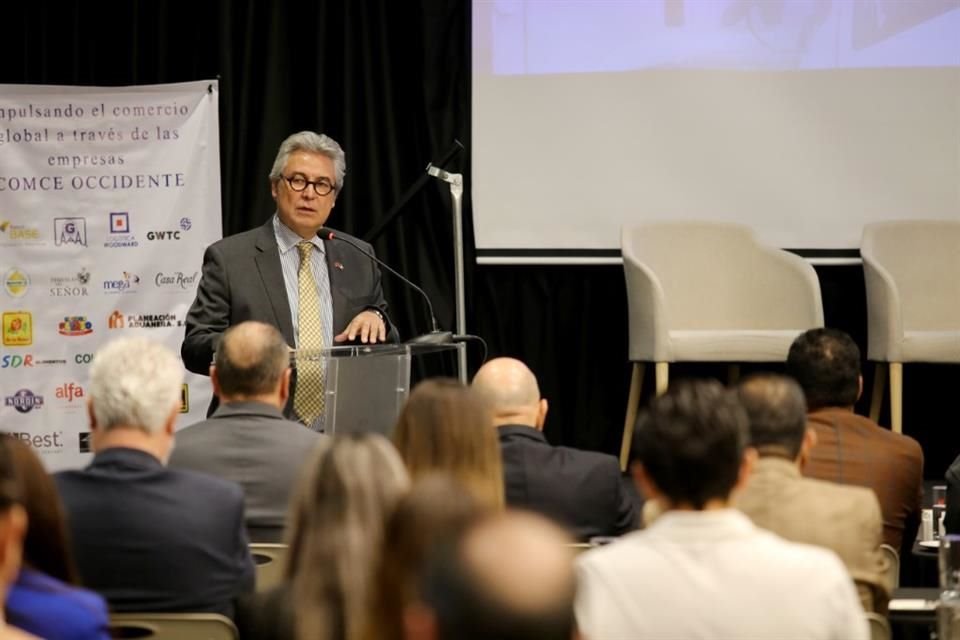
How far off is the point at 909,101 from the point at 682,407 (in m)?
5.09

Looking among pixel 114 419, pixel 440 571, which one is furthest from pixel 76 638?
pixel 440 571

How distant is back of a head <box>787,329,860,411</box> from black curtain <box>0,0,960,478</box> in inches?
133

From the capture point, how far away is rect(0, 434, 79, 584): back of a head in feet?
6.76

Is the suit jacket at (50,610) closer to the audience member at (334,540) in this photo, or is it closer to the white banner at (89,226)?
the audience member at (334,540)

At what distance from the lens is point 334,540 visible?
68.1 inches

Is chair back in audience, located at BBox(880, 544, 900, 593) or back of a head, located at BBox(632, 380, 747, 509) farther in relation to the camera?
chair back in audience, located at BBox(880, 544, 900, 593)

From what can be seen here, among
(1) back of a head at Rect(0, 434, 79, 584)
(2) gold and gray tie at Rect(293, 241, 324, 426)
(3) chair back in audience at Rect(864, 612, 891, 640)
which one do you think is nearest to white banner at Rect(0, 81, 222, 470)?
(2) gold and gray tie at Rect(293, 241, 324, 426)

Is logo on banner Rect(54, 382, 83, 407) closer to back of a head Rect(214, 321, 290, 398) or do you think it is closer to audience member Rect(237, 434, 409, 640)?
back of a head Rect(214, 321, 290, 398)

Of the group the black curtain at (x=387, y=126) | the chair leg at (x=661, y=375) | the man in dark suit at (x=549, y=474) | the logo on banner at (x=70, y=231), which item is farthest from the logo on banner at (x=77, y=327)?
the man in dark suit at (x=549, y=474)

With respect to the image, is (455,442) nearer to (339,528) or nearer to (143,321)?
(339,528)

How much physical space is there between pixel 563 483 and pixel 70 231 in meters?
4.36

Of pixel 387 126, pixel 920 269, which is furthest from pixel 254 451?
pixel 920 269

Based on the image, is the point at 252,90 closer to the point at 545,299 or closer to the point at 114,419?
the point at 545,299

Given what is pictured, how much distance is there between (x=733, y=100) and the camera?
689 centimetres
